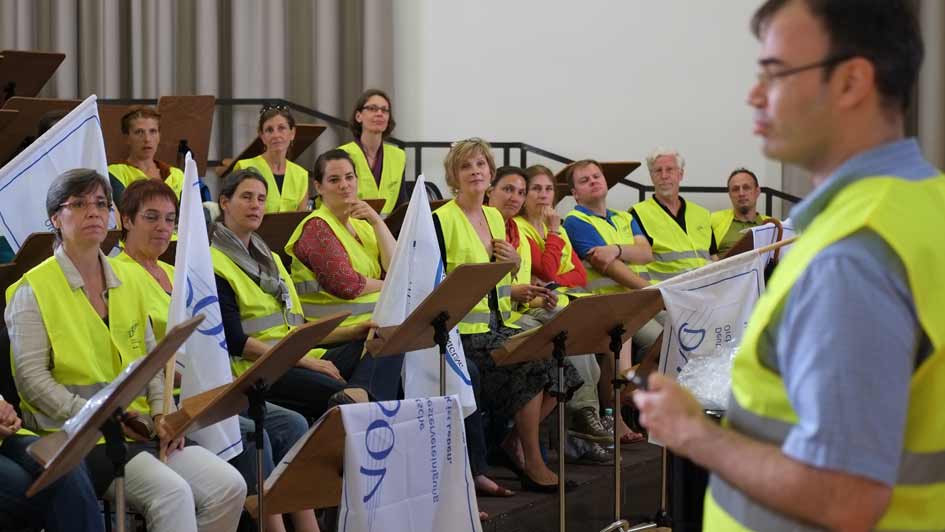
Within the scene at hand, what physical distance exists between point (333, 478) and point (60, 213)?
3.37ft

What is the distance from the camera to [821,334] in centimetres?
114

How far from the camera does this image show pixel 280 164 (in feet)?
20.5

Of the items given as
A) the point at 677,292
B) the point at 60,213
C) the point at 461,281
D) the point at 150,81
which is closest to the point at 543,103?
the point at 150,81

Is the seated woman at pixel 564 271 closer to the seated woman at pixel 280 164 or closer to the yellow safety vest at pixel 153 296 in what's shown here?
the seated woman at pixel 280 164

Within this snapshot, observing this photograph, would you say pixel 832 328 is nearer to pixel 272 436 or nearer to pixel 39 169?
pixel 272 436

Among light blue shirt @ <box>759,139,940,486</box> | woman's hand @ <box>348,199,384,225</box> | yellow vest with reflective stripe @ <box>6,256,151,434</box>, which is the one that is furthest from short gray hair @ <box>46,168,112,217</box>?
light blue shirt @ <box>759,139,940,486</box>

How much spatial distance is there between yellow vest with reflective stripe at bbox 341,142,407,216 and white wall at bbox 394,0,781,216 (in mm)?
2034

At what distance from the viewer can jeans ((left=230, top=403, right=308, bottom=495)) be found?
373cm

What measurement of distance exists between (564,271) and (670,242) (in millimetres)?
859

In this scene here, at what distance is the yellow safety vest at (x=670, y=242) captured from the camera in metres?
6.03

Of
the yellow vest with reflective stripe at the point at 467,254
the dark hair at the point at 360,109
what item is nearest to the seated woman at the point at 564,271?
the yellow vest with reflective stripe at the point at 467,254

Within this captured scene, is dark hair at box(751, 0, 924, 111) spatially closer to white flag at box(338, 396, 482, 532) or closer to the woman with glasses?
white flag at box(338, 396, 482, 532)

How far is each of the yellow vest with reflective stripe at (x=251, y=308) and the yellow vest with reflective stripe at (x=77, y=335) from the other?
22.7 inches

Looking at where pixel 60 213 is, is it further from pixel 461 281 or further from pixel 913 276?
pixel 913 276
